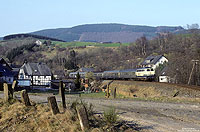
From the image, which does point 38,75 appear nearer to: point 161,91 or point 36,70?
point 36,70

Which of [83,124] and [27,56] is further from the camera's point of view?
[27,56]

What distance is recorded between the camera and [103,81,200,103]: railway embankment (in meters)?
28.4

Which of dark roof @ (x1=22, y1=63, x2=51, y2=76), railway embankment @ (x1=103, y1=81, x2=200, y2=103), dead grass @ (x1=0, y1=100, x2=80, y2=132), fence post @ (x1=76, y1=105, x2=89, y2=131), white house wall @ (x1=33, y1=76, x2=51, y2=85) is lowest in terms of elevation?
white house wall @ (x1=33, y1=76, x2=51, y2=85)

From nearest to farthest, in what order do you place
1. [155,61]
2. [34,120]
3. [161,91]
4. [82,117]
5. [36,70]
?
[82,117] → [34,120] → [161,91] → [36,70] → [155,61]

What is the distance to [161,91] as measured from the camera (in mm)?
35562

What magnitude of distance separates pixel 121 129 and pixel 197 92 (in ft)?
68.9

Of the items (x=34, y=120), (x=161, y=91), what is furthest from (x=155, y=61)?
(x=34, y=120)

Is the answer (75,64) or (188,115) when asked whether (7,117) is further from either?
(75,64)

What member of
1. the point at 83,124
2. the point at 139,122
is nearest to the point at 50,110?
the point at 83,124

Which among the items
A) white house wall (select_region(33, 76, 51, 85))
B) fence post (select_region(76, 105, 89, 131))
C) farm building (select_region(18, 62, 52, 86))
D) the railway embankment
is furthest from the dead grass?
white house wall (select_region(33, 76, 51, 85))

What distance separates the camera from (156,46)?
128250mm

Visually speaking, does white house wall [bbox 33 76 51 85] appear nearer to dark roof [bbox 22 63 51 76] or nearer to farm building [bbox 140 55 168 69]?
dark roof [bbox 22 63 51 76]

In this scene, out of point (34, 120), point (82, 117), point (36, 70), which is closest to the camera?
point (82, 117)

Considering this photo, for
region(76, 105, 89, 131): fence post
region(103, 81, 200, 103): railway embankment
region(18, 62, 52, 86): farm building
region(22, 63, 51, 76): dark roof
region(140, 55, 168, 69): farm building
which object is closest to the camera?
region(76, 105, 89, 131): fence post
